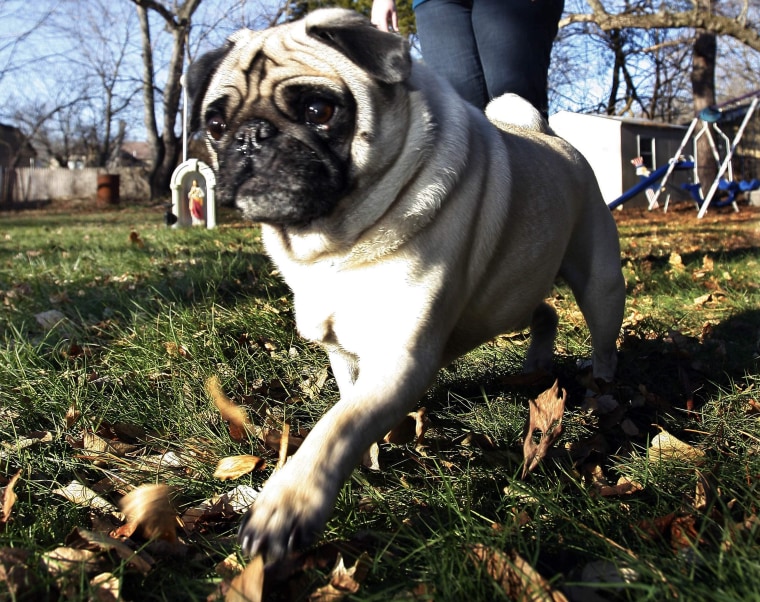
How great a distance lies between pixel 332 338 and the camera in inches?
85.3

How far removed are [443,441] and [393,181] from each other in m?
0.87

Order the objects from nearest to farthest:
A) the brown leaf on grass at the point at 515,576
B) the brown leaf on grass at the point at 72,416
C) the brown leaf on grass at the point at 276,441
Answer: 1. the brown leaf on grass at the point at 515,576
2. the brown leaf on grass at the point at 276,441
3. the brown leaf on grass at the point at 72,416

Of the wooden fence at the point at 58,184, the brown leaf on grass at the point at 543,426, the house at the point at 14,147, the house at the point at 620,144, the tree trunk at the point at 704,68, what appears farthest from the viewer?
the house at the point at 14,147

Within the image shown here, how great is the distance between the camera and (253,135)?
77.3 inches

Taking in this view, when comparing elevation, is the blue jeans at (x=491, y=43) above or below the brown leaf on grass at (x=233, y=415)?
above

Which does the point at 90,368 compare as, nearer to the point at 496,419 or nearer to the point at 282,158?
the point at 282,158

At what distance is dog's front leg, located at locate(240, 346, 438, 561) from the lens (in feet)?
4.38

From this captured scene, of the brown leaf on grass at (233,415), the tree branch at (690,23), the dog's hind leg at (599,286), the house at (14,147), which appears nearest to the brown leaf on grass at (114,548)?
the brown leaf on grass at (233,415)

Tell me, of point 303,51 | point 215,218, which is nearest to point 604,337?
point 303,51

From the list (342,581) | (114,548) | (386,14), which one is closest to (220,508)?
(114,548)

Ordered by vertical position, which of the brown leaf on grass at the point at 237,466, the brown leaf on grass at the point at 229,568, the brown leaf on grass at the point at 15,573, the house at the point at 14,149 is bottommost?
the brown leaf on grass at the point at 237,466

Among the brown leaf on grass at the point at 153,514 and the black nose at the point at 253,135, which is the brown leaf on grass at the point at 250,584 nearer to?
the brown leaf on grass at the point at 153,514

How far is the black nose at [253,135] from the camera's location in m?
1.95

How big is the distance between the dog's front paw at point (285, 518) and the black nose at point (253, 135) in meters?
1.00
